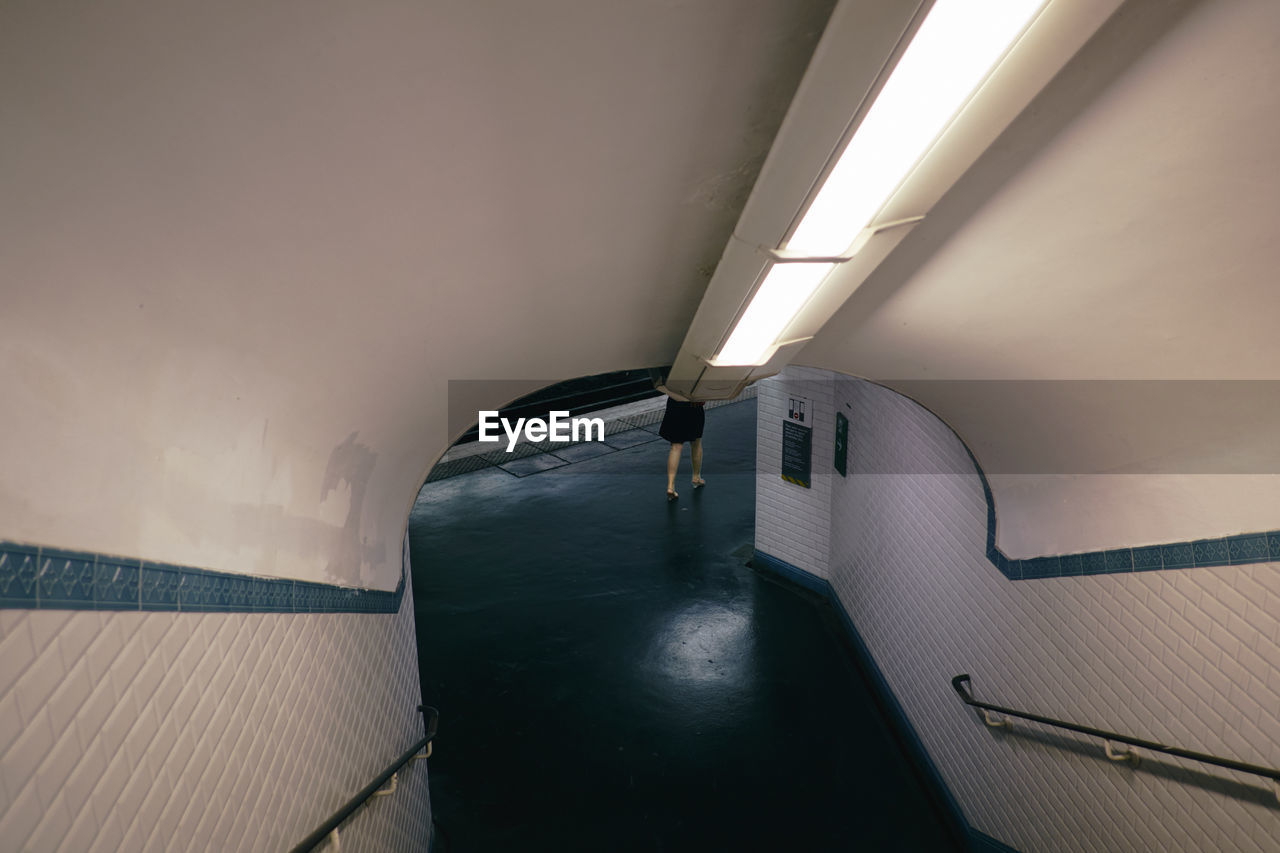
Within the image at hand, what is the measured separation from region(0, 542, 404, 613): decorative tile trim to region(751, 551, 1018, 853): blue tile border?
13.9ft

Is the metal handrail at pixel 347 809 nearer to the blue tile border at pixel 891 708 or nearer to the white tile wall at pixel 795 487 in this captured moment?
the blue tile border at pixel 891 708

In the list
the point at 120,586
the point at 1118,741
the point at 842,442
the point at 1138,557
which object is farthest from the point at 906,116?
the point at 842,442

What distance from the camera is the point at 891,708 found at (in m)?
5.74

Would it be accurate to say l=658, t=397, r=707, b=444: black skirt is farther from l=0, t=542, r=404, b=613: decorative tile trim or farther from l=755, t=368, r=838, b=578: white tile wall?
l=0, t=542, r=404, b=613: decorative tile trim

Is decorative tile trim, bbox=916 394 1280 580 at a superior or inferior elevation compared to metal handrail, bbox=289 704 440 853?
superior

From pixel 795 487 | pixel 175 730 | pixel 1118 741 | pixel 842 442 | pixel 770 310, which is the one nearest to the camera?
pixel 175 730

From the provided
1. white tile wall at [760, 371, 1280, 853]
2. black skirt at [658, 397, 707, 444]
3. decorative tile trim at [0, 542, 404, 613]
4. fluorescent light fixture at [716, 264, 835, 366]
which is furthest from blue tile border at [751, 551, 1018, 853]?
decorative tile trim at [0, 542, 404, 613]

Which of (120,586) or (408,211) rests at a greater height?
(408,211)

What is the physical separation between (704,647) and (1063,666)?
134 inches

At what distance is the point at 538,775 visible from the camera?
16.8 ft

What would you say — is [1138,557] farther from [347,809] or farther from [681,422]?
[681,422]

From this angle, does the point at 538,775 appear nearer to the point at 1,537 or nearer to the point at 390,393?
the point at 390,393

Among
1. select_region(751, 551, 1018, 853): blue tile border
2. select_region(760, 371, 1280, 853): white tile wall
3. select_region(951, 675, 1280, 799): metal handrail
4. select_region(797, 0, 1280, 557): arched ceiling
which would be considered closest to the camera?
select_region(797, 0, 1280, 557): arched ceiling

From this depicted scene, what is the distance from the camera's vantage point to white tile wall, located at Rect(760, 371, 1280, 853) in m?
2.62
